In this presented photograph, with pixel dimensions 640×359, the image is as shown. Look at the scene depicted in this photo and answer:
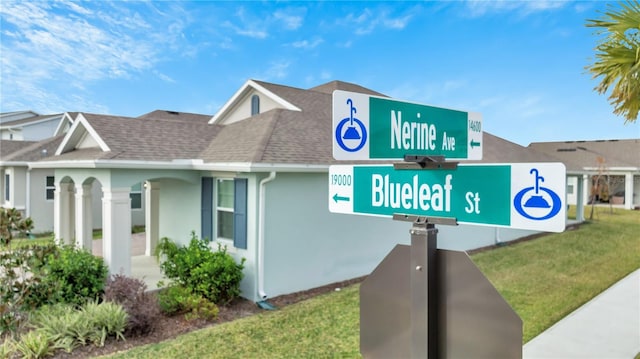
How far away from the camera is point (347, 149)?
1.91 metres

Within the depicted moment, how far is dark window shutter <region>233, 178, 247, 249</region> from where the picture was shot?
340 inches

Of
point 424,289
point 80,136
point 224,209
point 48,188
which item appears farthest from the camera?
point 48,188

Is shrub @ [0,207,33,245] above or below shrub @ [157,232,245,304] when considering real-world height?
above

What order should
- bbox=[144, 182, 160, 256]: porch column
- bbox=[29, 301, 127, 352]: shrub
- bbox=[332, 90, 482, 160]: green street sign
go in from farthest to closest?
bbox=[144, 182, 160, 256]: porch column
bbox=[29, 301, 127, 352]: shrub
bbox=[332, 90, 482, 160]: green street sign

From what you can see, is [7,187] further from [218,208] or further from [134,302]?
[134,302]

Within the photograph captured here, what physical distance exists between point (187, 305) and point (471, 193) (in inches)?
273

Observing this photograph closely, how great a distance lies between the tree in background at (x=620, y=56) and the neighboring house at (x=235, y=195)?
5.57 m

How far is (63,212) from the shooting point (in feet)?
37.6

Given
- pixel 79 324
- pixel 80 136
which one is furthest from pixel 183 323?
pixel 80 136

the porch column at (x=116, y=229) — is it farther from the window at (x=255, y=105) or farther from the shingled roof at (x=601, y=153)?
the shingled roof at (x=601, y=153)

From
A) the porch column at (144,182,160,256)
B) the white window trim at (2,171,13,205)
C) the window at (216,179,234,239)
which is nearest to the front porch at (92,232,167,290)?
the porch column at (144,182,160,256)

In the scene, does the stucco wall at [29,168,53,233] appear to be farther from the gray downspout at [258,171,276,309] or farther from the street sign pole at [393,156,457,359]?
the street sign pole at [393,156,457,359]

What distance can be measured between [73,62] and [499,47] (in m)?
11.3

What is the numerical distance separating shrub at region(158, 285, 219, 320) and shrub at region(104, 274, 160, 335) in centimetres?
22
